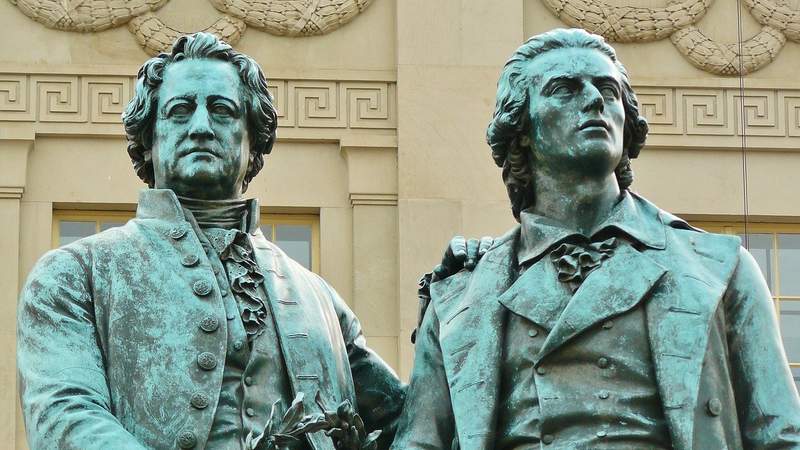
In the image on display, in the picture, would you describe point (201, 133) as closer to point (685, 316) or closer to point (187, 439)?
point (187, 439)

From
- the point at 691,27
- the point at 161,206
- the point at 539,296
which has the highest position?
the point at 691,27

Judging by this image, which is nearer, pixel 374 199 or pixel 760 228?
pixel 374 199

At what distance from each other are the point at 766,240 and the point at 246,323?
14.7 metres

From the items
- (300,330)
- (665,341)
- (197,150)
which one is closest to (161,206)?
(197,150)

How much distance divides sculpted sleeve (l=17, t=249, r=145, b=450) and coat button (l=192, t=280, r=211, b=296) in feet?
1.34

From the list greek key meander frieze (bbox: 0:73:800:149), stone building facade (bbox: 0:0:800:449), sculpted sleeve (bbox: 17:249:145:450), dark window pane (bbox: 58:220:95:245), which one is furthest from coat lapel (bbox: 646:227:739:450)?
dark window pane (bbox: 58:220:95:245)

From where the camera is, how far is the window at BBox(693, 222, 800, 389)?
2731cm

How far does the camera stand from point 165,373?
43.8ft

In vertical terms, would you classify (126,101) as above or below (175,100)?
above

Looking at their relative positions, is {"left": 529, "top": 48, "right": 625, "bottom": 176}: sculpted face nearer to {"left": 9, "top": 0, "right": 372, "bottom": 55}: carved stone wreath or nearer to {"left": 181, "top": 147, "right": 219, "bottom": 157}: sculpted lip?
{"left": 181, "top": 147, "right": 219, "bottom": 157}: sculpted lip

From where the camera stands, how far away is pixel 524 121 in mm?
13867

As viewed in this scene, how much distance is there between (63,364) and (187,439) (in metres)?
0.57

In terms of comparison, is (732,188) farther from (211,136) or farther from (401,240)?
(211,136)

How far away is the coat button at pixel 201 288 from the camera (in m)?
13.6
